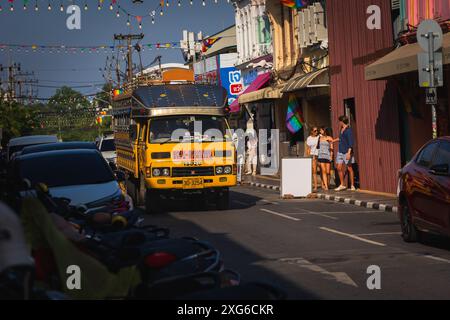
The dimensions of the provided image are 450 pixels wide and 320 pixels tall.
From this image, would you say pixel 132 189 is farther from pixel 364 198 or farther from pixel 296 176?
pixel 364 198

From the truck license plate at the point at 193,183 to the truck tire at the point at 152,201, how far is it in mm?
742

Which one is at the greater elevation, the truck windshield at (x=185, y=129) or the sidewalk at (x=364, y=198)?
the truck windshield at (x=185, y=129)

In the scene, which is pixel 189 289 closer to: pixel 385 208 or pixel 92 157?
pixel 92 157

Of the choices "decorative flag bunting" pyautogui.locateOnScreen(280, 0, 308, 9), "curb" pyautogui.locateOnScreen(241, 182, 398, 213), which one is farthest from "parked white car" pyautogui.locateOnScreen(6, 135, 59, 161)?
"decorative flag bunting" pyautogui.locateOnScreen(280, 0, 308, 9)

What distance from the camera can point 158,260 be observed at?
5660mm

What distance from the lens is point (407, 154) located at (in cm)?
2467

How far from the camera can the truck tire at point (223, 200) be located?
2162 centimetres

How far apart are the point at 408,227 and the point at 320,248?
156 centimetres

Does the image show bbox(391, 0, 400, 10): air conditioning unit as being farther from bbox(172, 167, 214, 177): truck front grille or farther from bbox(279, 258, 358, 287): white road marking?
bbox(279, 258, 358, 287): white road marking

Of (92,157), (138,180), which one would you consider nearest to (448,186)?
(92,157)

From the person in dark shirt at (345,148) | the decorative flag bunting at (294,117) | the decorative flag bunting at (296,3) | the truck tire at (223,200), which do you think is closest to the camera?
the truck tire at (223,200)

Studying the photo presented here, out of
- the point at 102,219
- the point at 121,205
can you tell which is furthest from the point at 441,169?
the point at 102,219

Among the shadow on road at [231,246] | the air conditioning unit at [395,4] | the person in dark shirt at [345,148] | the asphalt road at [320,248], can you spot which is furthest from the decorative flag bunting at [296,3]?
the asphalt road at [320,248]

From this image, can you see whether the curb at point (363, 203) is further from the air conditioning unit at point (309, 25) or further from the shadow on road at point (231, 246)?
the air conditioning unit at point (309, 25)
